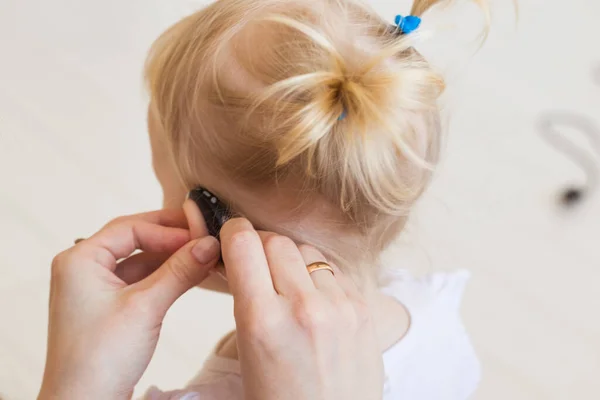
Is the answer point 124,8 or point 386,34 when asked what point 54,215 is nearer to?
point 124,8

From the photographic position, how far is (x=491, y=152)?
1457 mm

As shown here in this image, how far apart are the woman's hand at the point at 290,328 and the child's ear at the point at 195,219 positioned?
0.09 m

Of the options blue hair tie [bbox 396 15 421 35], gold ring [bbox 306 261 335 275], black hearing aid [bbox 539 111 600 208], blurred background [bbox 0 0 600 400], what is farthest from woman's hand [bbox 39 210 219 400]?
black hearing aid [bbox 539 111 600 208]

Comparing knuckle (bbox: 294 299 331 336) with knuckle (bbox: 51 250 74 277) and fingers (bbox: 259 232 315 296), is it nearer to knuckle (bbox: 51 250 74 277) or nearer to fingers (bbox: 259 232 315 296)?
fingers (bbox: 259 232 315 296)

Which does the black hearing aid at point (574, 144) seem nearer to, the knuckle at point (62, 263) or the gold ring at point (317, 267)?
the gold ring at point (317, 267)

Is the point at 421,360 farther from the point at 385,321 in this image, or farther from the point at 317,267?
the point at 317,267

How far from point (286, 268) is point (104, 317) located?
0.69 feet

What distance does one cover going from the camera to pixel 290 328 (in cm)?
49

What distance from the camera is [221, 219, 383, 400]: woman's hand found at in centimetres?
49

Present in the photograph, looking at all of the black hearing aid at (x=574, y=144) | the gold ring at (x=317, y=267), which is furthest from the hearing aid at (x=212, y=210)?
the black hearing aid at (x=574, y=144)

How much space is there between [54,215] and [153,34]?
0.57 metres

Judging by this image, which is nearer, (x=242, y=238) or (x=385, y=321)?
(x=242, y=238)

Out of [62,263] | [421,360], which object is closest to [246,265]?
[62,263]

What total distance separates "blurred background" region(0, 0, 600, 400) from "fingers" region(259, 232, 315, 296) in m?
0.65
